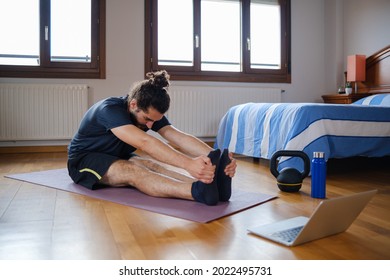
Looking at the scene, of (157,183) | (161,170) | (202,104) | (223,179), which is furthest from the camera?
(202,104)

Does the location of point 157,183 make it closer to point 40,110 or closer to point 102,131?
point 102,131

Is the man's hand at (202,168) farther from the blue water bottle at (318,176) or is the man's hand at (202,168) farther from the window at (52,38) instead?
the window at (52,38)

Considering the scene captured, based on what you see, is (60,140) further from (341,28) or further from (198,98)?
(341,28)

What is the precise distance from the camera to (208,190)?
1.77 metres

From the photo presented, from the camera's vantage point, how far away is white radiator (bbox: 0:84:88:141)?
13.8 ft

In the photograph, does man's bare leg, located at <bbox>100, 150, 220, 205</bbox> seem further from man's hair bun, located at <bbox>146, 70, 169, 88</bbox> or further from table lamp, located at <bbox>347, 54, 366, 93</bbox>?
table lamp, located at <bbox>347, 54, 366, 93</bbox>

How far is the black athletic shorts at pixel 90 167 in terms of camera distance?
84.0 inches

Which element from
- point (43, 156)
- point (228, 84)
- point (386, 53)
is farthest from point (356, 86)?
point (43, 156)

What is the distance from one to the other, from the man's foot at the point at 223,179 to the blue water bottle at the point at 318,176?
1.66 ft

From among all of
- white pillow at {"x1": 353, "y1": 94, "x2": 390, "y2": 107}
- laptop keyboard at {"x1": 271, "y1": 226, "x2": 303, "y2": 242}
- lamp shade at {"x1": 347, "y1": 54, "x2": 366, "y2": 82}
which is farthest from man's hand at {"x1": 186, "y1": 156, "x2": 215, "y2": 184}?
lamp shade at {"x1": 347, "y1": 54, "x2": 366, "y2": 82}

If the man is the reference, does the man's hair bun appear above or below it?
above

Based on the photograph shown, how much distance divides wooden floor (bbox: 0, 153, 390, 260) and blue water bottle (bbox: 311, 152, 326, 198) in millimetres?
65

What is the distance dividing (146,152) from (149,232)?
418 millimetres

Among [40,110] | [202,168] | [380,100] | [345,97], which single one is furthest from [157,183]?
[345,97]
